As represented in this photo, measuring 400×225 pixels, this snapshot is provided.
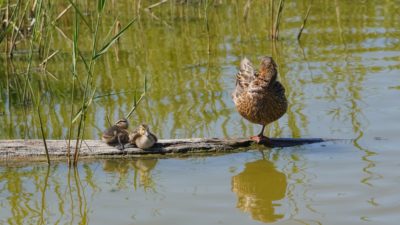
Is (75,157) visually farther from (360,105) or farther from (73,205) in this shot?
(360,105)

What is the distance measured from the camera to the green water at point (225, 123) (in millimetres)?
5746

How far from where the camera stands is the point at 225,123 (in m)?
7.88

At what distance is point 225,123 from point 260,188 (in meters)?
1.71

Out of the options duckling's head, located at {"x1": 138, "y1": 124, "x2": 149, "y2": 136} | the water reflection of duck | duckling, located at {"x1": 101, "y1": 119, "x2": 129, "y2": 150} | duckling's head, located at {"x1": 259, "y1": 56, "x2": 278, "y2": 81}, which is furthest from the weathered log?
duckling's head, located at {"x1": 259, "y1": 56, "x2": 278, "y2": 81}

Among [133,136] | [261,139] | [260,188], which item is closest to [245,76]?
[261,139]

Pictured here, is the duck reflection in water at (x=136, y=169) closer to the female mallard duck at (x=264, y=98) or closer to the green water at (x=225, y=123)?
the green water at (x=225, y=123)

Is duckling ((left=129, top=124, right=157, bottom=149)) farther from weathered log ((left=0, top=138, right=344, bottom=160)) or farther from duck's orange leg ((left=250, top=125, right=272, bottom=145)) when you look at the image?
duck's orange leg ((left=250, top=125, right=272, bottom=145))

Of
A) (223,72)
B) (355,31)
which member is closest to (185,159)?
(223,72)

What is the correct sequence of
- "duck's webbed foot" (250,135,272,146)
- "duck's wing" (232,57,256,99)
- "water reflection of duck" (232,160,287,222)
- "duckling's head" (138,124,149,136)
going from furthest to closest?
"duck's wing" (232,57,256,99) → "duck's webbed foot" (250,135,272,146) → "duckling's head" (138,124,149,136) → "water reflection of duck" (232,160,287,222)

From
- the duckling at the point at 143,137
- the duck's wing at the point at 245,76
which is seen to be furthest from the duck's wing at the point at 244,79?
the duckling at the point at 143,137

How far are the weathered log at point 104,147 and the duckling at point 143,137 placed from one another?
5 cm

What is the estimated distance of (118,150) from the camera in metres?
6.82

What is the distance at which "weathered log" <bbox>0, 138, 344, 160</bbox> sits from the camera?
6773mm

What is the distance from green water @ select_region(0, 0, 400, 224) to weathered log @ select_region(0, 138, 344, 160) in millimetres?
76
